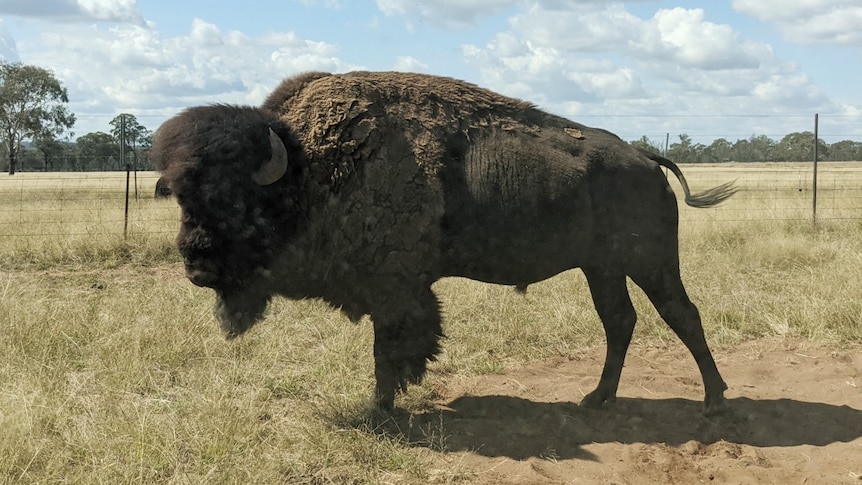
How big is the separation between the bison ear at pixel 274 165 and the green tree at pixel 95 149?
46.2 metres

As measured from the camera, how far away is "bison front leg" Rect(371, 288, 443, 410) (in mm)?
4523

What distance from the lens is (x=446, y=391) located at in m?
5.31

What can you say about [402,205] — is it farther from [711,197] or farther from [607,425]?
[711,197]

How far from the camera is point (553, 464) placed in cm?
407

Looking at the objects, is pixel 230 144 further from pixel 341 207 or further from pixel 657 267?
pixel 657 267

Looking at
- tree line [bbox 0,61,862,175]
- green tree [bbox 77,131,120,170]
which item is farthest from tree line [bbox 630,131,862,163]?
green tree [bbox 77,131,120,170]

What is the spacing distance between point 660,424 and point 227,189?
10.7ft

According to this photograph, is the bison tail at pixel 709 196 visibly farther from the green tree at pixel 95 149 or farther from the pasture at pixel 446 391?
the green tree at pixel 95 149

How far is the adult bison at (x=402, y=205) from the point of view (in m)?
4.29

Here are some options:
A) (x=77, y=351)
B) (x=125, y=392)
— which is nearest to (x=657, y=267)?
(x=125, y=392)

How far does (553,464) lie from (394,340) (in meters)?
1.26

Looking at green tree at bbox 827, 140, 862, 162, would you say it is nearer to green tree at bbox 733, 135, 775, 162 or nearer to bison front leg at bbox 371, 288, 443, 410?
green tree at bbox 733, 135, 775, 162

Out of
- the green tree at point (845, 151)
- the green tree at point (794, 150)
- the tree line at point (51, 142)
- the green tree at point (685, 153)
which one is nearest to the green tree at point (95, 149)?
the tree line at point (51, 142)

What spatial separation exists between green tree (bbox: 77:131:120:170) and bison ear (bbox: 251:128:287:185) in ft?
152
